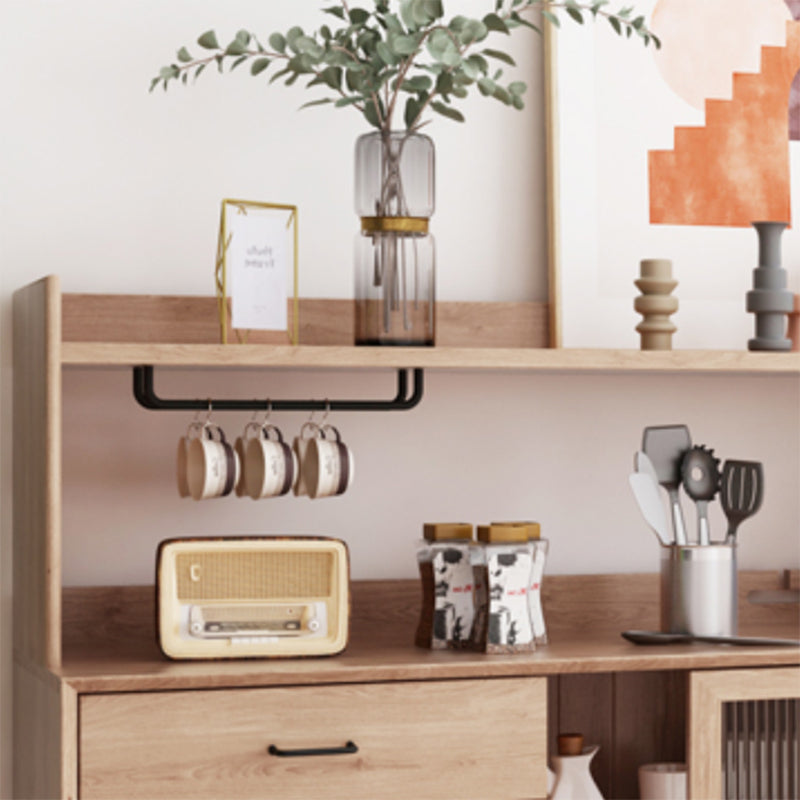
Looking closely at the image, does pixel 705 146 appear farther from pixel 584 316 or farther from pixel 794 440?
pixel 794 440

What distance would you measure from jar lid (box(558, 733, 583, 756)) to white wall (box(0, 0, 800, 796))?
0.38 m

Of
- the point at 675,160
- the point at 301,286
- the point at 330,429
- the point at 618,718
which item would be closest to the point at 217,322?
the point at 301,286

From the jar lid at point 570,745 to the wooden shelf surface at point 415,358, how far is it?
1.92ft

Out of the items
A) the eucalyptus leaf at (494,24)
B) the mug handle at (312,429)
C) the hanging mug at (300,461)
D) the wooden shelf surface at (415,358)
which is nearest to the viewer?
the wooden shelf surface at (415,358)

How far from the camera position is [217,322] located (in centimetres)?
222

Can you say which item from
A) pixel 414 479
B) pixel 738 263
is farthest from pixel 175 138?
pixel 738 263

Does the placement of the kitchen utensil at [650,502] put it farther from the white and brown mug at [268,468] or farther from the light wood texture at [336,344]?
the white and brown mug at [268,468]

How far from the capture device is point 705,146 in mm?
2418

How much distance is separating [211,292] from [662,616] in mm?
927

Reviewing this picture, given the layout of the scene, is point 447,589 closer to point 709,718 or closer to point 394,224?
point 709,718

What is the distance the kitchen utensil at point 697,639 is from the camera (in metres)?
2.06

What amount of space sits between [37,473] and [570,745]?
0.92 metres

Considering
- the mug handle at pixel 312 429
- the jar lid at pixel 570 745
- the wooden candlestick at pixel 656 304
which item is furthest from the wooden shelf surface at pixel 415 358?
the jar lid at pixel 570 745

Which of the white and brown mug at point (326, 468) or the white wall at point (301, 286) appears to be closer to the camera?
the white and brown mug at point (326, 468)
